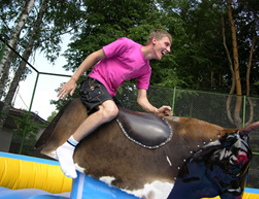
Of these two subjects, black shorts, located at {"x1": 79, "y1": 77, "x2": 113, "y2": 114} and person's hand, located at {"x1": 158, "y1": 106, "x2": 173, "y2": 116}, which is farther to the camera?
person's hand, located at {"x1": 158, "y1": 106, "x2": 173, "y2": 116}

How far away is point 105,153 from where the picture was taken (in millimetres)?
1528

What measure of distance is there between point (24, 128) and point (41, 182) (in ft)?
11.3

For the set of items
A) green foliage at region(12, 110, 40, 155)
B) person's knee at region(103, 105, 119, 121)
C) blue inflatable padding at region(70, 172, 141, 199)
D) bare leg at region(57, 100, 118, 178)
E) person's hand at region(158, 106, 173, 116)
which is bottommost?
green foliage at region(12, 110, 40, 155)

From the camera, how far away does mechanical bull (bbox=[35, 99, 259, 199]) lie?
144cm

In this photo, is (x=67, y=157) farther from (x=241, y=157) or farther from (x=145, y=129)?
(x=241, y=157)

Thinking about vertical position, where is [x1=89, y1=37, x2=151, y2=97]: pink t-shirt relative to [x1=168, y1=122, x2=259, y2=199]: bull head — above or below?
above

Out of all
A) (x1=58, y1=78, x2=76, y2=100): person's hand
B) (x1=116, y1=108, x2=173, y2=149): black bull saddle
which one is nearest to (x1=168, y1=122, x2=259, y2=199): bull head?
(x1=116, y1=108, x2=173, y2=149): black bull saddle

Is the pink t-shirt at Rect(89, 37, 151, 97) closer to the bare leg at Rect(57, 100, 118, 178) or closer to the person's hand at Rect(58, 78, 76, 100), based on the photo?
the person's hand at Rect(58, 78, 76, 100)

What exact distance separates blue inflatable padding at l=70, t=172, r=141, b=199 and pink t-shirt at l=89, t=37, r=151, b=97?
2.15ft

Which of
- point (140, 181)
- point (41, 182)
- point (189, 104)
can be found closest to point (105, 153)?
point (140, 181)

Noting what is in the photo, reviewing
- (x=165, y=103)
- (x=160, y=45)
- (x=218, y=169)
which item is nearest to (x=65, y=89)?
(x=160, y=45)

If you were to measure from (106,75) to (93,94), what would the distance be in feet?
0.69

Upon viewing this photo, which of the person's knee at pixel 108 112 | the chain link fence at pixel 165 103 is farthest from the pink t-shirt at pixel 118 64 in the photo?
the chain link fence at pixel 165 103

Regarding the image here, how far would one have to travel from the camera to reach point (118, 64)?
185 centimetres
